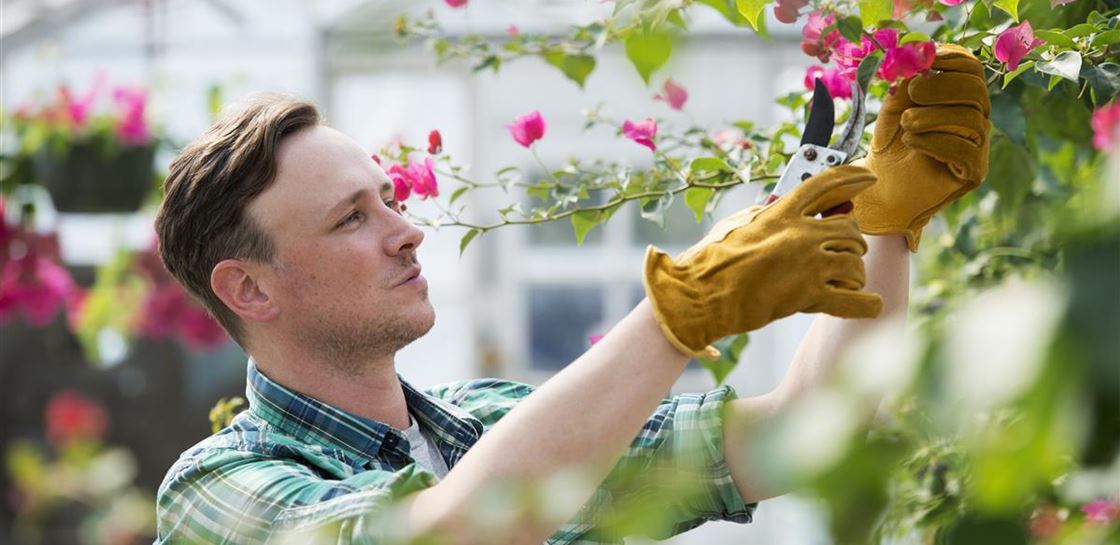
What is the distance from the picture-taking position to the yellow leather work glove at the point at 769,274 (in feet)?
2.46

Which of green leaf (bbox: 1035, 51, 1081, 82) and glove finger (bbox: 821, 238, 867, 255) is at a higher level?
green leaf (bbox: 1035, 51, 1081, 82)

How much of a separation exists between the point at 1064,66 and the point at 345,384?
1.96 ft

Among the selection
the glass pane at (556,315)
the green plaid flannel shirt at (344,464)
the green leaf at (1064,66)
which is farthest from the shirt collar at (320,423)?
the glass pane at (556,315)

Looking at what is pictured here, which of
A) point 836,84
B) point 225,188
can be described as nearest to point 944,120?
point 836,84

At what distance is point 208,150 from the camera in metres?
1.14

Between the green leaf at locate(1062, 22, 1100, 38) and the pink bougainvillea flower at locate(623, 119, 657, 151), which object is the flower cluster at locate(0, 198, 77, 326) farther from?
the green leaf at locate(1062, 22, 1100, 38)

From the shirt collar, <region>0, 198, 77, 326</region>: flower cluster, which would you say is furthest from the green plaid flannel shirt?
<region>0, 198, 77, 326</region>: flower cluster

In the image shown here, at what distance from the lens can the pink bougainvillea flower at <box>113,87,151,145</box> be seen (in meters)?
3.34

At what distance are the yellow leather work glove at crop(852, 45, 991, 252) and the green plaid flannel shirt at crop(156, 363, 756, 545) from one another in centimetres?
23

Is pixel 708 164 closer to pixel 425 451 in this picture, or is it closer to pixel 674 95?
pixel 674 95

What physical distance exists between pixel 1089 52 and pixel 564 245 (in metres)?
4.53

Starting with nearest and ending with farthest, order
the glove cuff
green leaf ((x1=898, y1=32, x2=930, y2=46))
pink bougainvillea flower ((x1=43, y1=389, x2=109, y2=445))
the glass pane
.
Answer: the glove cuff < green leaf ((x1=898, y1=32, x2=930, y2=46)) < pink bougainvillea flower ((x1=43, y1=389, x2=109, y2=445)) < the glass pane

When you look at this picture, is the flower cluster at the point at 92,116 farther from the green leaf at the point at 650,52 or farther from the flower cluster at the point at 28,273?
the green leaf at the point at 650,52

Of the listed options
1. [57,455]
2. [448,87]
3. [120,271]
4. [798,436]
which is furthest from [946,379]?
[448,87]
